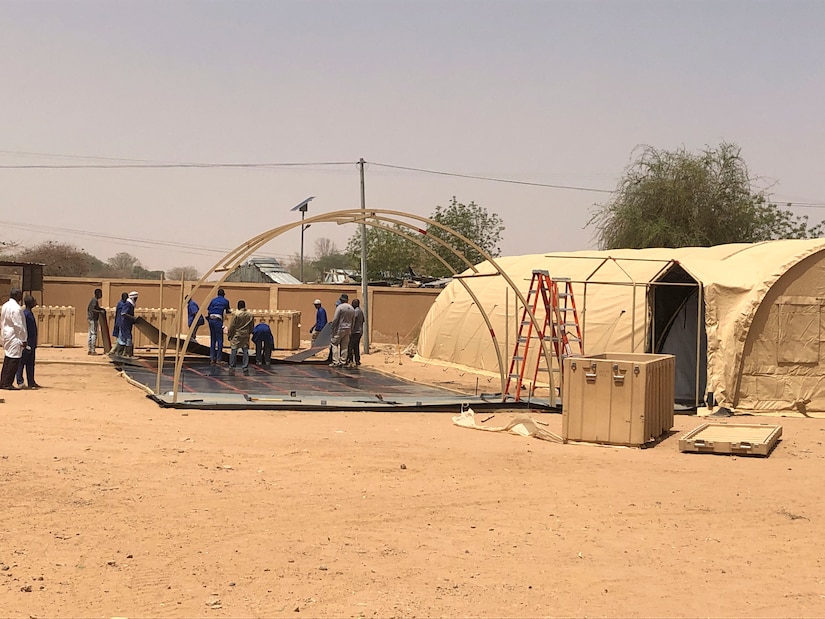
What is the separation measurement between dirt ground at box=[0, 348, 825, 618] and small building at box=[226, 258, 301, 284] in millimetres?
35599

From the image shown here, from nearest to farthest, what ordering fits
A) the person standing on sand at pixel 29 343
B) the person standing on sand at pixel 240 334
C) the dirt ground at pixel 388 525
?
1. the dirt ground at pixel 388 525
2. the person standing on sand at pixel 29 343
3. the person standing on sand at pixel 240 334

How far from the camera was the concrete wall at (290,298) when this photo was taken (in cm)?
3319

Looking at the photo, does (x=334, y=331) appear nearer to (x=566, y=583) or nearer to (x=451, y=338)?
(x=451, y=338)

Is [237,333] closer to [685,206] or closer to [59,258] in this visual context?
[685,206]

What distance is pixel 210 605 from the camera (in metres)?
5.35

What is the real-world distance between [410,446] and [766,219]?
107 ft

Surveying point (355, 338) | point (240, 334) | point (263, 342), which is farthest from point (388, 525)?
point (355, 338)

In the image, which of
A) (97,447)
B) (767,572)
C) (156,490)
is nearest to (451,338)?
(97,447)

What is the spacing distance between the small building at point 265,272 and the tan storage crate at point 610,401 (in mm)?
35502

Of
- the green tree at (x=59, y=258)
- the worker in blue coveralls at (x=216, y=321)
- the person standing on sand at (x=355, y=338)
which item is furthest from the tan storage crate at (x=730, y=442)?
the green tree at (x=59, y=258)

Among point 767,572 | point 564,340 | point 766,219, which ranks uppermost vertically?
point 766,219

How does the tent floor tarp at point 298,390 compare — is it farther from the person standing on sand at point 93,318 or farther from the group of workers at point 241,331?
→ the person standing on sand at point 93,318

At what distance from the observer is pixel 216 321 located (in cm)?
1984

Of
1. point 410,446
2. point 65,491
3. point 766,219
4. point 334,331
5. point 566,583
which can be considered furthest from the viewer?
point 766,219
